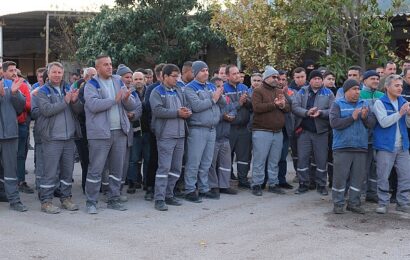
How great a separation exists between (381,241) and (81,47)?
553 inches

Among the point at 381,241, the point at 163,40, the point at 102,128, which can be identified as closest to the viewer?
the point at 381,241

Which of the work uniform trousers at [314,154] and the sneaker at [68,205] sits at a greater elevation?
the work uniform trousers at [314,154]

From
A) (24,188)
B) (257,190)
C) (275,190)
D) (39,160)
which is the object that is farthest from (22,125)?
(275,190)

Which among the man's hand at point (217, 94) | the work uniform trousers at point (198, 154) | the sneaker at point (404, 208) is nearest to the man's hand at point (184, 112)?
the work uniform trousers at point (198, 154)

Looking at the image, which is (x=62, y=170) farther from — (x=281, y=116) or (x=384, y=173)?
(x=384, y=173)

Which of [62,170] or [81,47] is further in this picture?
[81,47]

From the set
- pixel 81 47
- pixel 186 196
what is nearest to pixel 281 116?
pixel 186 196

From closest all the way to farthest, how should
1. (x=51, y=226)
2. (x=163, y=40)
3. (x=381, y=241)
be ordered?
1. (x=381, y=241)
2. (x=51, y=226)
3. (x=163, y=40)

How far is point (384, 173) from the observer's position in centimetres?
757

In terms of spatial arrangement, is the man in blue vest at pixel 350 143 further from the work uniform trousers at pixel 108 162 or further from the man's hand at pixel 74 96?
the man's hand at pixel 74 96

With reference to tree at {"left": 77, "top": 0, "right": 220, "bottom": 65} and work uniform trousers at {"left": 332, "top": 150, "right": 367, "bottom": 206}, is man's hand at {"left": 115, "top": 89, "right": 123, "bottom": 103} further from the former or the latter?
tree at {"left": 77, "top": 0, "right": 220, "bottom": 65}

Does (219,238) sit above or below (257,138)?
below

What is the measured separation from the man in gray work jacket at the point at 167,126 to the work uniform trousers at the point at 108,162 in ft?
1.72

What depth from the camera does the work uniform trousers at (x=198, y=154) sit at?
26.9ft
